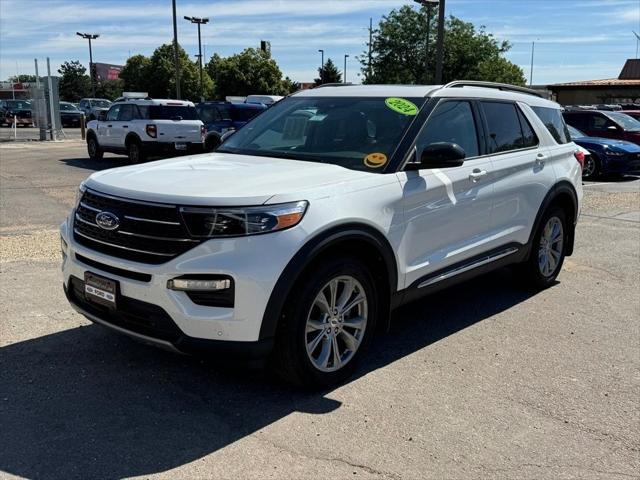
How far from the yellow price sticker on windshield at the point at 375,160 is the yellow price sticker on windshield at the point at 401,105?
480 mm

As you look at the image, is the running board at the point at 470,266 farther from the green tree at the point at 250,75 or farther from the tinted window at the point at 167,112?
the green tree at the point at 250,75

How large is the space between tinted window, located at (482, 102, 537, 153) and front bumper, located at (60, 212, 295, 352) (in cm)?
258

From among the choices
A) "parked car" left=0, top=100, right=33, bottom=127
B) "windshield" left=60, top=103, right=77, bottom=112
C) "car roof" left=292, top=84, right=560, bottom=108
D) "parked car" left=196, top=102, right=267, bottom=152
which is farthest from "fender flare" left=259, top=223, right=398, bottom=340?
"windshield" left=60, top=103, right=77, bottom=112

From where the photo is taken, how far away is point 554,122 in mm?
6316

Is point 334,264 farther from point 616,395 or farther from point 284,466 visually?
point 616,395

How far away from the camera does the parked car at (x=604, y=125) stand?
57.0 feet

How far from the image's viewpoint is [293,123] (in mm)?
5066

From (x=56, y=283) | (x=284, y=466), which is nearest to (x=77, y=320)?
(x=56, y=283)

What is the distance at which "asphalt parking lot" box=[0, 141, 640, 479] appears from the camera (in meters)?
3.15

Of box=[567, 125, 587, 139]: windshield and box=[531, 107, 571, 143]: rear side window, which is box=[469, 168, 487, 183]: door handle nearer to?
box=[531, 107, 571, 143]: rear side window

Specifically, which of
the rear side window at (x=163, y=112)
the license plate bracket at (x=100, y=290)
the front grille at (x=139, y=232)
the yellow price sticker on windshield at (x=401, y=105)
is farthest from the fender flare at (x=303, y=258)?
the rear side window at (x=163, y=112)

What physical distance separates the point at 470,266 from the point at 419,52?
1641 inches

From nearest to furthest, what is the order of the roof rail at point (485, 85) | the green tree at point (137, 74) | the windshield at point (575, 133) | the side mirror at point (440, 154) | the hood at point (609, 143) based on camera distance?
the side mirror at point (440, 154) < the roof rail at point (485, 85) < the hood at point (609, 143) < the windshield at point (575, 133) < the green tree at point (137, 74)

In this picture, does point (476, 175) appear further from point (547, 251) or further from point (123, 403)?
point (123, 403)
